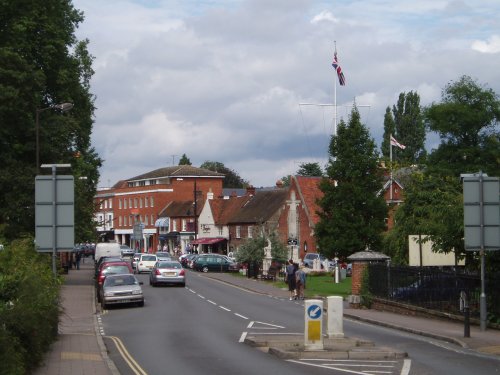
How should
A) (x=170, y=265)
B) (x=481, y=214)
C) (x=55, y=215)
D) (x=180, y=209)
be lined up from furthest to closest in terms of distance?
(x=180, y=209), (x=170, y=265), (x=481, y=214), (x=55, y=215)

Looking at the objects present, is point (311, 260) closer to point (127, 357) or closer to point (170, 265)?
point (170, 265)

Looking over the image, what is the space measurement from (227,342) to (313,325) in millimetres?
3928

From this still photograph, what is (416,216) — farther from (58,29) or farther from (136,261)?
(136,261)

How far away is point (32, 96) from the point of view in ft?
149

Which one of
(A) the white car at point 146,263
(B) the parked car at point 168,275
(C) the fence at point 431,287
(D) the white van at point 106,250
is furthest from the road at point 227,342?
(A) the white car at point 146,263

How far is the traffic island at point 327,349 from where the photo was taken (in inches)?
800

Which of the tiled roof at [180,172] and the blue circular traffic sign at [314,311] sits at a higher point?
the tiled roof at [180,172]

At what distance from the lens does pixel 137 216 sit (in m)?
137

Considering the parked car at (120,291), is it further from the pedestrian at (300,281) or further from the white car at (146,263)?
the white car at (146,263)

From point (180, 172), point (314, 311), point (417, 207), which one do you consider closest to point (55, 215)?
point (314, 311)

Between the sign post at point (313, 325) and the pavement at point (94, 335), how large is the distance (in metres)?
4.10

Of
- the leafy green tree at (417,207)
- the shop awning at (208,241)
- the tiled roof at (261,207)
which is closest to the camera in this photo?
the leafy green tree at (417,207)

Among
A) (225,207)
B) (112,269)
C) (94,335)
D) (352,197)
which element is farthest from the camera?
(225,207)

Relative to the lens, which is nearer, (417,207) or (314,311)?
(314,311)
